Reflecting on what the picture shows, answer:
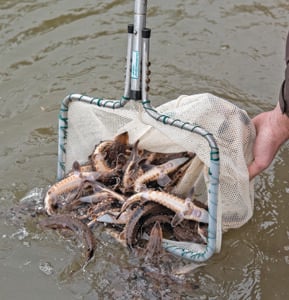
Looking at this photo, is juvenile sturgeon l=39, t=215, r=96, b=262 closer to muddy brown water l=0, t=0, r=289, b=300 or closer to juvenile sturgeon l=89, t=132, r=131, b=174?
muddy brown water l=0, t=0, r=289, b=300

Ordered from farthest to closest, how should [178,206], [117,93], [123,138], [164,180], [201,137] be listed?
[117,93] → [123,138] → [164,180] → [178,206] → [201,137]

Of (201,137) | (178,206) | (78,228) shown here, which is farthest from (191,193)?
(78,228)

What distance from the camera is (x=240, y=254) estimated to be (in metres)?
3.38

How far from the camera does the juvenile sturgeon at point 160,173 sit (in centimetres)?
322

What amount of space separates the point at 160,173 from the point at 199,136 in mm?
434

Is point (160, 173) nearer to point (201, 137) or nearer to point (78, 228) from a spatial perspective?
point (201, 137)

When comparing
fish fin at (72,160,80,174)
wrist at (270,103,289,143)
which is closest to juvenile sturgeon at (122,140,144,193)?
fish fin at (72,160,80,174)

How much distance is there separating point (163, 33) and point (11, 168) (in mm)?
2244

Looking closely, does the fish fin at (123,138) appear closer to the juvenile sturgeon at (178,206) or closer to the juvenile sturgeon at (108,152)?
the juvenile sturgeon at (108,152)

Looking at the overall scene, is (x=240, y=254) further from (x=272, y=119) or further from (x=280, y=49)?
(x=280, y=49)

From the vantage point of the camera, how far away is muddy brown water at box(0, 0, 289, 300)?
10.5ft

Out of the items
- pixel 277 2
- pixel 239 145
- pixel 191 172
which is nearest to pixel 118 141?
pixel 191 172

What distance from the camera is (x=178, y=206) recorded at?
10.1 feet

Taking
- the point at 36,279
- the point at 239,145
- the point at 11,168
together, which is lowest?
the point at 36,279
